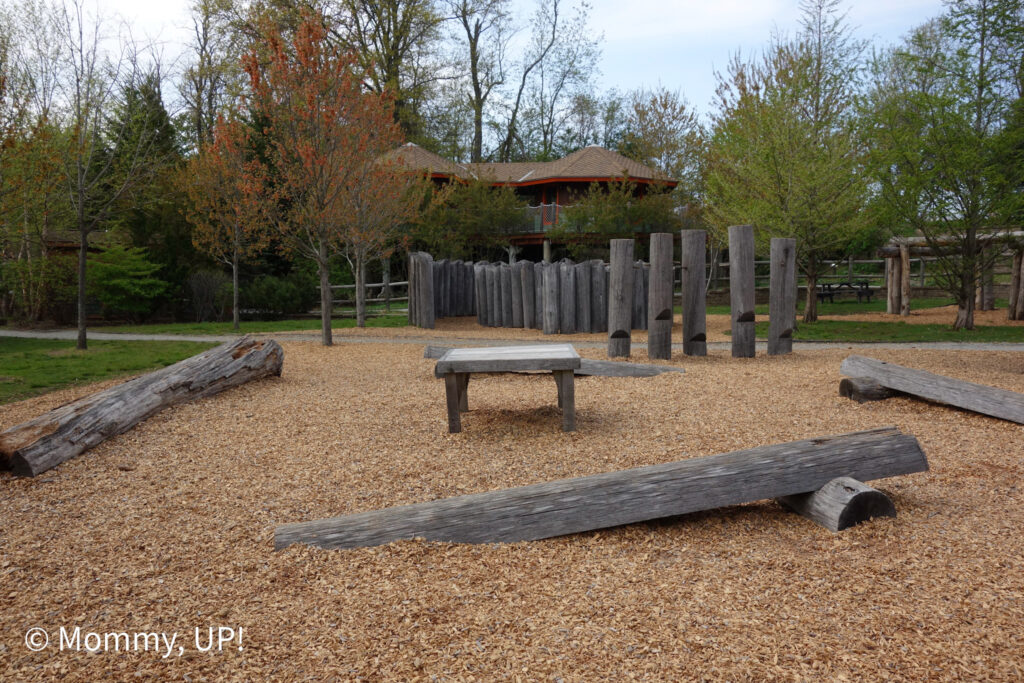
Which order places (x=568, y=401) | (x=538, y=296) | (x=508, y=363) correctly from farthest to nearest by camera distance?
(x=538, y=296) < (x=568, y=401) < (x=508, y=363)

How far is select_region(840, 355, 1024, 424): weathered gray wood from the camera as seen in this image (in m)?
5.92

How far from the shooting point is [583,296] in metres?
15.4

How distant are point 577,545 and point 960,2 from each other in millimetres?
13026

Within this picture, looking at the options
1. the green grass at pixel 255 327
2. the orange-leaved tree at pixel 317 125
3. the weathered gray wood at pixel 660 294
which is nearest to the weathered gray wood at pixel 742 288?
the weathered gray wood at pixel 660 294

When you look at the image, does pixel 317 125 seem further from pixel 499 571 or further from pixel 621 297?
pixel 499 571

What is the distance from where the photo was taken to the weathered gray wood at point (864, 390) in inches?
265

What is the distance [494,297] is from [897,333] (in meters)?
8.78

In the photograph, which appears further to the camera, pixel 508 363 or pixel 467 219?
pixel 467 219

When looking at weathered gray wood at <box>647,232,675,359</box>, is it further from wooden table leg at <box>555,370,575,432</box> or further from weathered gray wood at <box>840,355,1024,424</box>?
wooden table leg at <box>555,370,575,432</box>

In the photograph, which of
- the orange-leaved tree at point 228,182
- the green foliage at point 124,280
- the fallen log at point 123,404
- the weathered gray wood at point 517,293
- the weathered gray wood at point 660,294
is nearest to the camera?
the fallen log at point 123,404

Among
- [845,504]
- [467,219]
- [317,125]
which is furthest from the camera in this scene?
[467,219]

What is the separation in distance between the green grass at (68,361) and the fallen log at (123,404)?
2246 mm

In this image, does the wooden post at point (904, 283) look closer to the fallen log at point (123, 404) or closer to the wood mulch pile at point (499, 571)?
the wood mulch pile at point (499, 571)

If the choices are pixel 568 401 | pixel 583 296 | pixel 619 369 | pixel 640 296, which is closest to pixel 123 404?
pixel 568 401
